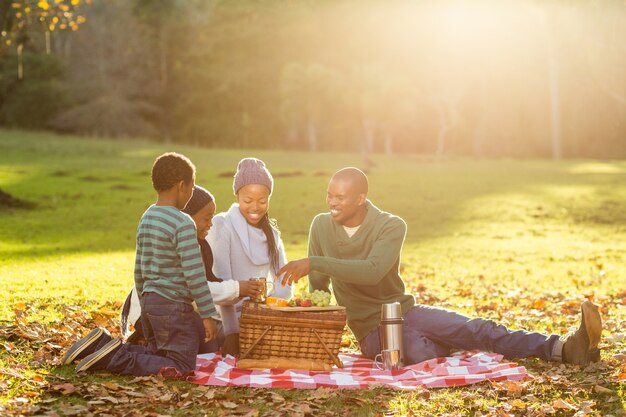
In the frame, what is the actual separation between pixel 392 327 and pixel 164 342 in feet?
7.19

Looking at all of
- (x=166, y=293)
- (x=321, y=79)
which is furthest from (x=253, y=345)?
(x=321, y=79)

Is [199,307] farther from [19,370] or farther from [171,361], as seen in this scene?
[19,370]

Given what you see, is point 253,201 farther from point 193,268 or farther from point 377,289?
point 377,289

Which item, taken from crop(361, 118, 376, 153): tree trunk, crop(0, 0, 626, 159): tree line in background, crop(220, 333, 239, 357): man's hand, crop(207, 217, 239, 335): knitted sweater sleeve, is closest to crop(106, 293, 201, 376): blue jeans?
crop(220, 333, 239, 357): man's hand

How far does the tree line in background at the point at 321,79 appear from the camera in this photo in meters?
67.6

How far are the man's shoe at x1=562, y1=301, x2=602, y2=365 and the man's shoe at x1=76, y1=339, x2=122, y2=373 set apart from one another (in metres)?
4.28

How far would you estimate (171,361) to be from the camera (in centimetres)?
738

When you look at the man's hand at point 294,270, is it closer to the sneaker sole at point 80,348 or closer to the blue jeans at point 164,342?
the blue jeans at point 164,342

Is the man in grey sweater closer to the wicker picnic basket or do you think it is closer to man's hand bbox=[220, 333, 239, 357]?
the wicker picnic basket

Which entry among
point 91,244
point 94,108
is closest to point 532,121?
point 94,108

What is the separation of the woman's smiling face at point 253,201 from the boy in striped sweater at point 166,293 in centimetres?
90

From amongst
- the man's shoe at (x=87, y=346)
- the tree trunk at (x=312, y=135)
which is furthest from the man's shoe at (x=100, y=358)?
the tree trunk at (x=312, y=135)

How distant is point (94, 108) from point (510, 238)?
5450 centimetres

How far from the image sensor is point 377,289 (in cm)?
839
